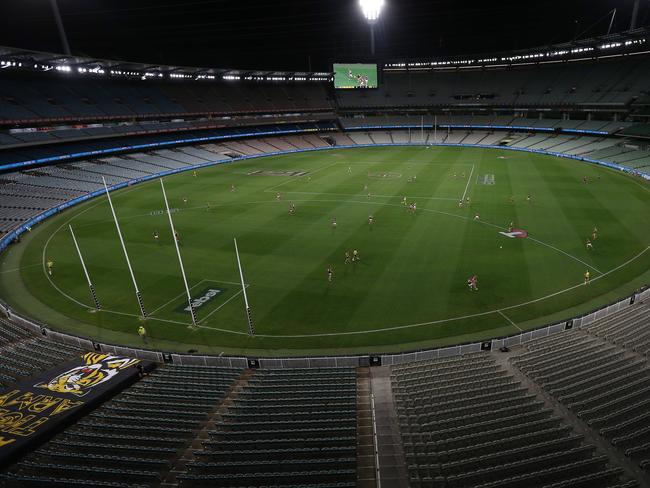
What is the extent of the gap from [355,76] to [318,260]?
90.5m

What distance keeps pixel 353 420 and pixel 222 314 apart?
55.1ft

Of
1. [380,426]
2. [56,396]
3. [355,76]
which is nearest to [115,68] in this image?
[355,76]

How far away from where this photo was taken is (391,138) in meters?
117

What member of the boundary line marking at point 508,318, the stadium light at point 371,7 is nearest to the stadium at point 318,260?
the boundary line marking at point 508,318

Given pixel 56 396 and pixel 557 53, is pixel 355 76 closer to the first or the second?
pixel 557 53

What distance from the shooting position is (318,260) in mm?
37844

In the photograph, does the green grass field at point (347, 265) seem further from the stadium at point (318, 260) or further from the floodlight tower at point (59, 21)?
the floodlight tower at point (59, 21)

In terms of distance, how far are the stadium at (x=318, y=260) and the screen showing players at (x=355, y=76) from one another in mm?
529

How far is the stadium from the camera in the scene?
14164 millimetres

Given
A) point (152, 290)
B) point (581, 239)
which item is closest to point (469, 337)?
point (581, 239)

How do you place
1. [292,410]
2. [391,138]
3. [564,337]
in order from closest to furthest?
1. [292,410]
2. [564,337]
3. [391,138]

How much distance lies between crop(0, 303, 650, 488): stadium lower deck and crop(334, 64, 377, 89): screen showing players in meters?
105

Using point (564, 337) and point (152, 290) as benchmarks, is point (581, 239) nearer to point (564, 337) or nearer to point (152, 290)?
point (564, 337)

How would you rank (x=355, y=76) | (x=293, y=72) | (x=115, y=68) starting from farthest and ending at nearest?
(x=293, y=72) → (x=355, y=76) → (x=115, y=68)
